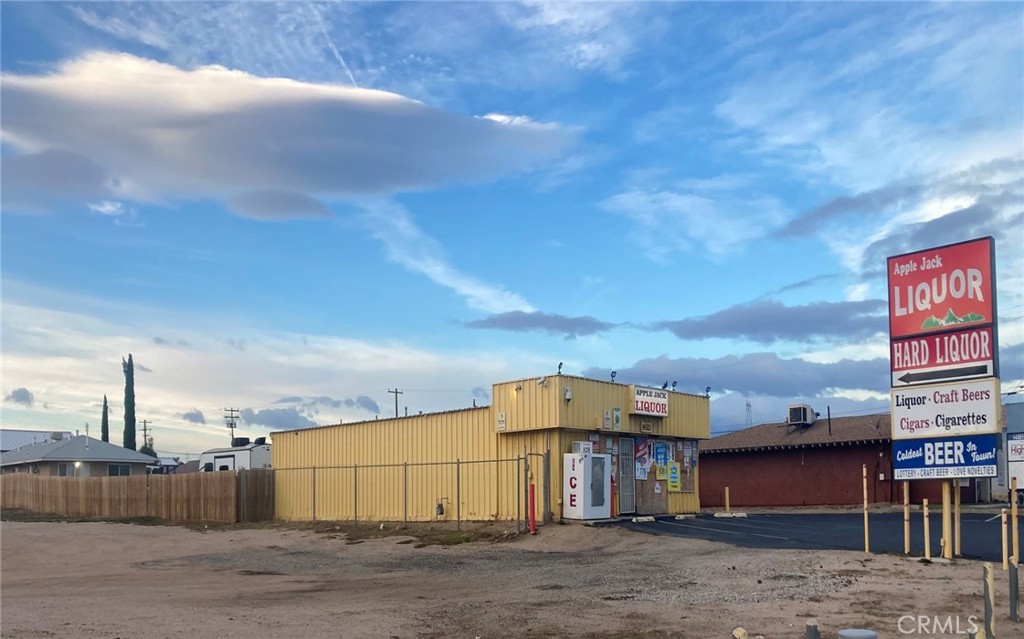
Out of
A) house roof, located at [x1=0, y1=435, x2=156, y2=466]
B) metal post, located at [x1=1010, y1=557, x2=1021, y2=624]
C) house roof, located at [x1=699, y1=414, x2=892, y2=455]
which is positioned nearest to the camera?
metal post, located at [x1=1010, y1=557, x2=1021, y2=624]

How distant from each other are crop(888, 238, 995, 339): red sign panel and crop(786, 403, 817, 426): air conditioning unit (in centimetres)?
2961

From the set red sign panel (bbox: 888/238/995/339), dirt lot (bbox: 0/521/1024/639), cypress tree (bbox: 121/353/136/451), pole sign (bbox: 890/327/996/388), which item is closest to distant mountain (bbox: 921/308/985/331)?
red sign panel (bbox: 888/238/995/339)

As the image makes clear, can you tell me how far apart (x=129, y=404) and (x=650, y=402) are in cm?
7392

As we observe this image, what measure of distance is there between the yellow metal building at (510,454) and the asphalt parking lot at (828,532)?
205 cm

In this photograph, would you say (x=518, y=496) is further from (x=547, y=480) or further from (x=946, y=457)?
(x=946, y=457)

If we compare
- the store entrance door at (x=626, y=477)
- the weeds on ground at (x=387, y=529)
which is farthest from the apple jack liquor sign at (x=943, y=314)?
the store entrance door at (x=626, y=477)

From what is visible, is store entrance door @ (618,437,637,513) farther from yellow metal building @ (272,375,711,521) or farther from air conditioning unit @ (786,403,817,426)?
air conditioning unit @ (786,403,817,426)

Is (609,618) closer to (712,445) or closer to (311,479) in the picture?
(311,479)

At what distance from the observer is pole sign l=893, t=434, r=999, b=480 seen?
688 inches

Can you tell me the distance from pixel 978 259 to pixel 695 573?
784 centimetres

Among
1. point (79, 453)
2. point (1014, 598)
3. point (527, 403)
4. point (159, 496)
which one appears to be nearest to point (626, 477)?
point (527, 403)

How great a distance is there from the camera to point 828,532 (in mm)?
24766

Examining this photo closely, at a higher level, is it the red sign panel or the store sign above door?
the red sign panel

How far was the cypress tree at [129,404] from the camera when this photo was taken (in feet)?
293
